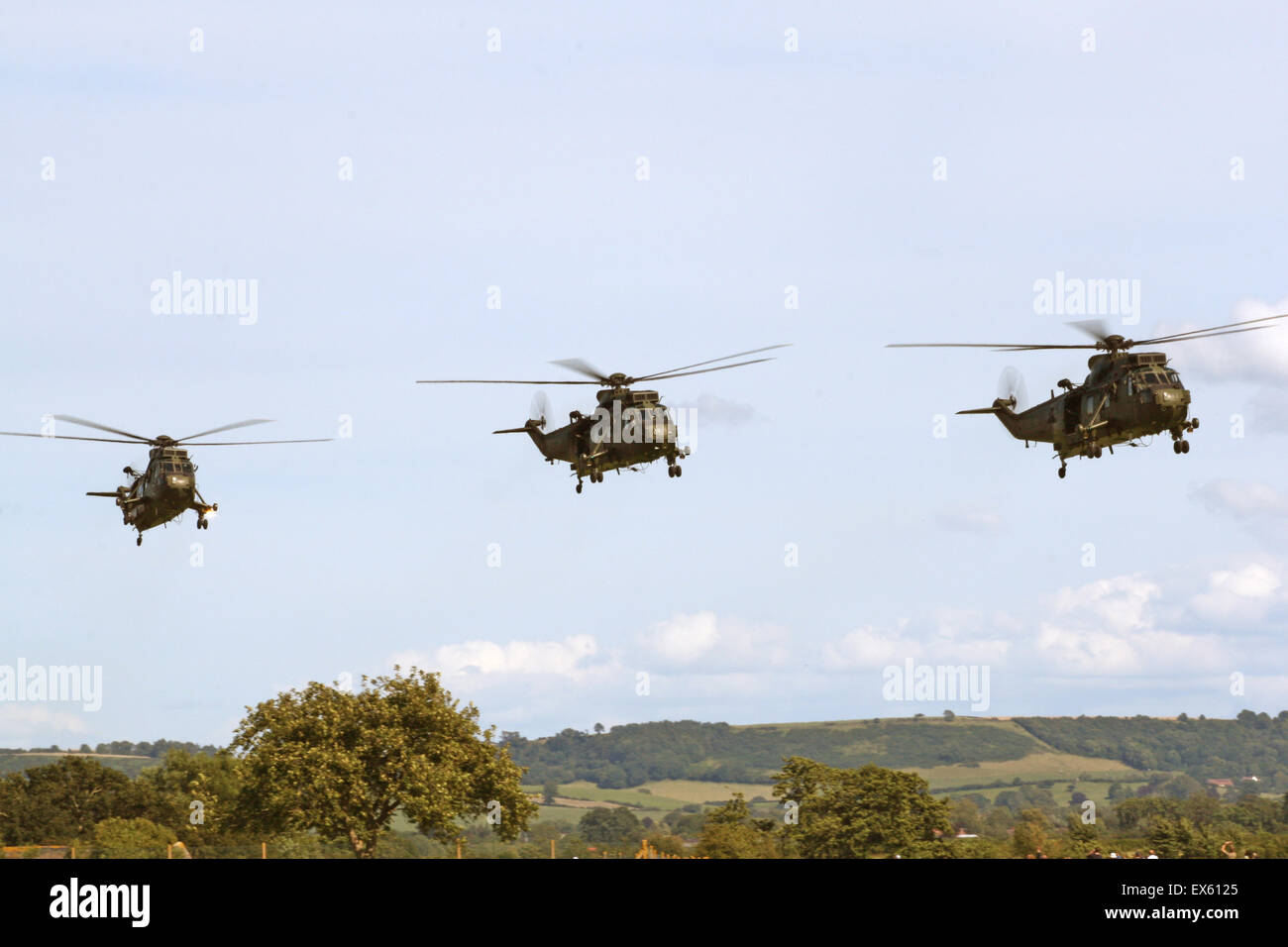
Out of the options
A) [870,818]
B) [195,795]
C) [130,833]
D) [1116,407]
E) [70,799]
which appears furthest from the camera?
[70,799]

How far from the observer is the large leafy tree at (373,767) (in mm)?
82250

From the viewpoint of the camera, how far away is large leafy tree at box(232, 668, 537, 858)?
82250 millimetres

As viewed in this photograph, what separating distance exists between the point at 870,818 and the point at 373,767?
33.4 meters

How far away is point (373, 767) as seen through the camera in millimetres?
84312

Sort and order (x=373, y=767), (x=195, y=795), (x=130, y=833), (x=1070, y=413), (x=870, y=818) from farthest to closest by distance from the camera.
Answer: (x=130, y=833), (x=195, y=795), (x=870, y=818), (x=373, y=767), (x=1070, y=413)

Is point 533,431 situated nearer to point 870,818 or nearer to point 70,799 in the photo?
point 870,818

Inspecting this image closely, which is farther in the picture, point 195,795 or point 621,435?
point 195,795

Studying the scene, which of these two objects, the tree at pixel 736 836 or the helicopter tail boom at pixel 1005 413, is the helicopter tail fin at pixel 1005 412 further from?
the tree at pixel 736 836

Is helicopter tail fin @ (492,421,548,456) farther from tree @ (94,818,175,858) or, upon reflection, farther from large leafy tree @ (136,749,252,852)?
tree @ (94,818,175,858)

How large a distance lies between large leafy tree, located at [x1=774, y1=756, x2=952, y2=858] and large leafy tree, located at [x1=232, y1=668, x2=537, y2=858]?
72.1 feet

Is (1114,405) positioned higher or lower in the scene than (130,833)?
higher

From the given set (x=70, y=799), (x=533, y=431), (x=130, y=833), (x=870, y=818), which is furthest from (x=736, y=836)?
(x=70, y=799)
